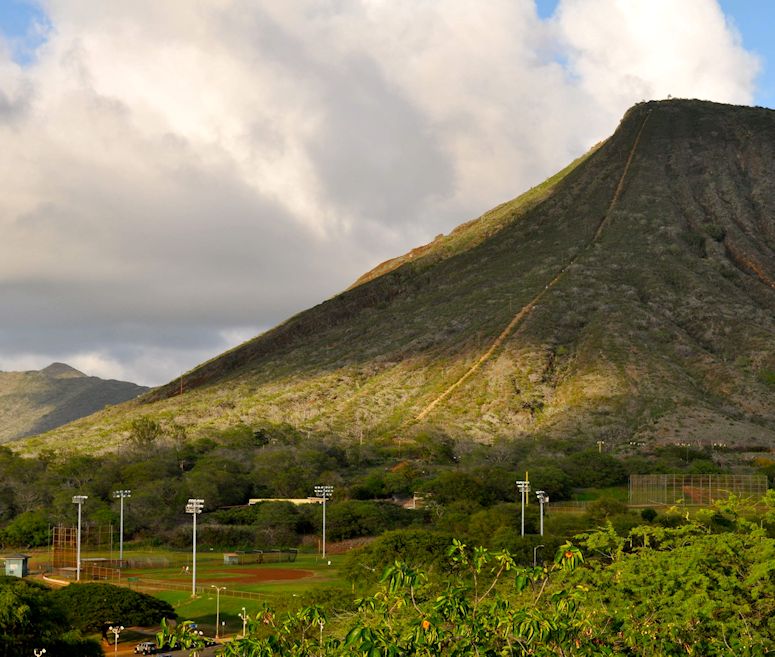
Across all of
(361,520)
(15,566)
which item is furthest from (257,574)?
(361,520)

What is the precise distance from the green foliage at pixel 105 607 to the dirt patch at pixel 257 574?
76.3 ft

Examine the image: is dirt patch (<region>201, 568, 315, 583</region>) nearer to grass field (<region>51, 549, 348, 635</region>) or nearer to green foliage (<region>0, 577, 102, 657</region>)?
grass field (<region>51, 549, 348, 635</region>)

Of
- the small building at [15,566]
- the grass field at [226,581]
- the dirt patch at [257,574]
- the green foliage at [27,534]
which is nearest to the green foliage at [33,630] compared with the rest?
the grass field at [226,581]

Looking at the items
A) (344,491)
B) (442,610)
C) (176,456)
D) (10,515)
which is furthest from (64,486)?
(442,610)

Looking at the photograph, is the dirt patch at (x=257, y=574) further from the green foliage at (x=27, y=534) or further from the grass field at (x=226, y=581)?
the green foliage at (x=27, y=534)

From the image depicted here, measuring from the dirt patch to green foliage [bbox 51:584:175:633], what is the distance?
2326 cm

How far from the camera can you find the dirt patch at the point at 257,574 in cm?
10000

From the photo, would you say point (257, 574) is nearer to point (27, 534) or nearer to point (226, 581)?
point (226, 581)

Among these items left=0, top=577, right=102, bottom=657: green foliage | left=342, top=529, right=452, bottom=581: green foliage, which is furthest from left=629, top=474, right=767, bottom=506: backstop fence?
left=0, top=577, right=102, bottom=657: green foliage

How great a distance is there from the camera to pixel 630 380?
179375 mm

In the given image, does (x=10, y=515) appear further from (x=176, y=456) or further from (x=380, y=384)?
(x=380, y=384)

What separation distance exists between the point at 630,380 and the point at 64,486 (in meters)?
83.4

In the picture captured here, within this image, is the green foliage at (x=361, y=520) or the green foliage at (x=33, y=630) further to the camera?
the green foliage at (x=361, y=520)

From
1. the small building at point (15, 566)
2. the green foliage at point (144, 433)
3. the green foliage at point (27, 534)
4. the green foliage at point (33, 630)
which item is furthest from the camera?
the green foliage at point (144, 433)
